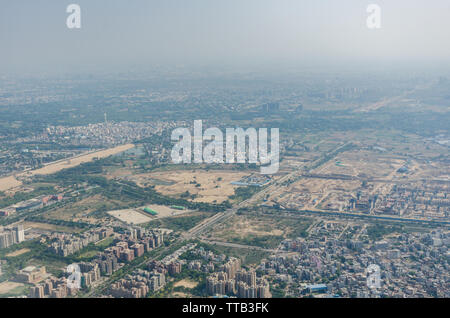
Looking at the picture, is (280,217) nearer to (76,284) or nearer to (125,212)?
(125,212)

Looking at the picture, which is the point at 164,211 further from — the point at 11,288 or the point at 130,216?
the point at 11,288

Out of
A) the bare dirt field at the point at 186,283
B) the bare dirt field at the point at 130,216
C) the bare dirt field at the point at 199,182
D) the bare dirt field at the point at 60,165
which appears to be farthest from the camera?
the bare dirt field at the point at 60,165

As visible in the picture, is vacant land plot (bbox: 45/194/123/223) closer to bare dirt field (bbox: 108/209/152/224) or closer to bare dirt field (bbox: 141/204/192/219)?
bare dirt field (bbox: 108/209/152/224)

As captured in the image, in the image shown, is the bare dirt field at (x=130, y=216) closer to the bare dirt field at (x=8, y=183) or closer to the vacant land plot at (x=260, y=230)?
the vacant land plot at (x=260, y=230)

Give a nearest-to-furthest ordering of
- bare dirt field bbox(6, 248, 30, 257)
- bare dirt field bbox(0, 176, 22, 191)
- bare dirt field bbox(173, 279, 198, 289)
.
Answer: bare dirt field bbox(173, 279, 198, 289) → bare dirt field bbox(6, 248, 30, 257) → bare dirt field bbox(0, 176, 22, 191)

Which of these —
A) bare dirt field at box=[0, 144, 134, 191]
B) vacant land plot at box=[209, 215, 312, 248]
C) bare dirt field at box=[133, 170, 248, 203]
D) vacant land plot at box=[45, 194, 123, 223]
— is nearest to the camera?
vacant land plot at box=[209, 215, 312, 248]

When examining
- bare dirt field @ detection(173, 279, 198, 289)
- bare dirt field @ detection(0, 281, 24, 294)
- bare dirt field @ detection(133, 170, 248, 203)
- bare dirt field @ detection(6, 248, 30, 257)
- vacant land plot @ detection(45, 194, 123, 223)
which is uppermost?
bare dirt field @ detection(133, 170, 248, 203)

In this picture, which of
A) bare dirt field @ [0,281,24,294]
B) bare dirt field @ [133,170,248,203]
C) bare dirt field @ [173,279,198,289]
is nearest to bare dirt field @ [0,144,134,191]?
bare dirt field @ [133,170,248,203]

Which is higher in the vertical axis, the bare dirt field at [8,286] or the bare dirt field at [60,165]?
the bare dirt field at [60,165]

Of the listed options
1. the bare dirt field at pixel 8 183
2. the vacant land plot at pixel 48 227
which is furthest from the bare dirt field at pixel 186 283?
the bare dirt field at pixel 8 183
